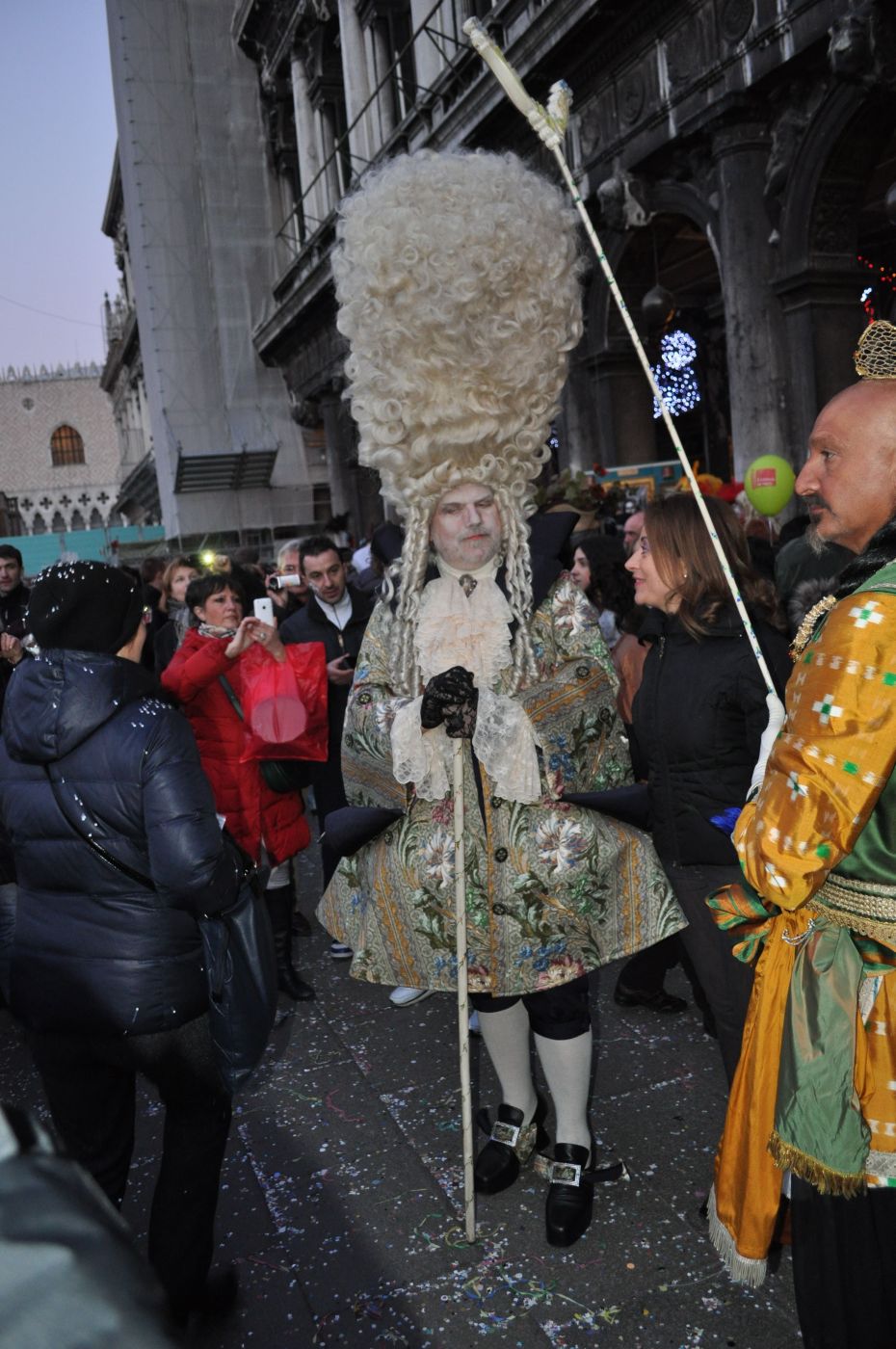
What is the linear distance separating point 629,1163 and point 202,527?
79.7 ft

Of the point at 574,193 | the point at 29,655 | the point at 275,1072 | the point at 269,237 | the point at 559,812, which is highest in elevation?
the point at 269,237

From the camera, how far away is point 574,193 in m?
2.32

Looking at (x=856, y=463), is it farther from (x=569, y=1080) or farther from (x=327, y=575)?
(x=327, y=575)

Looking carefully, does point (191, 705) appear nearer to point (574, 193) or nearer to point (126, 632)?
point (126, 632)

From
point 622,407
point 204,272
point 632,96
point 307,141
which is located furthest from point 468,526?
point 204,272

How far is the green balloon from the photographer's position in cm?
745

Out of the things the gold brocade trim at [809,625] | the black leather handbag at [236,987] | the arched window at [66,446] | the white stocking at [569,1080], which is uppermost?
the arched window at [66,446]

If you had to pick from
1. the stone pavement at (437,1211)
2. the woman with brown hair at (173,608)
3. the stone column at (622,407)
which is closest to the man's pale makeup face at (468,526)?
the stone pavement at (437,1211)

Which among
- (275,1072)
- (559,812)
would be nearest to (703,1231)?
(559,812)

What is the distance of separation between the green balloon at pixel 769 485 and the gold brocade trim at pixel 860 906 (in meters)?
6.09

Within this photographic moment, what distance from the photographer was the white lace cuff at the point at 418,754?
9.02ft

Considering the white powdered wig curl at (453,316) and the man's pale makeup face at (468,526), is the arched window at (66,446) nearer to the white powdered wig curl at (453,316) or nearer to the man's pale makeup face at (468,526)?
the white powdered wig curl at (453,316)

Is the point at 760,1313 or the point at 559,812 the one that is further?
the point at 559,812

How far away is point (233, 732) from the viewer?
14.4ft
